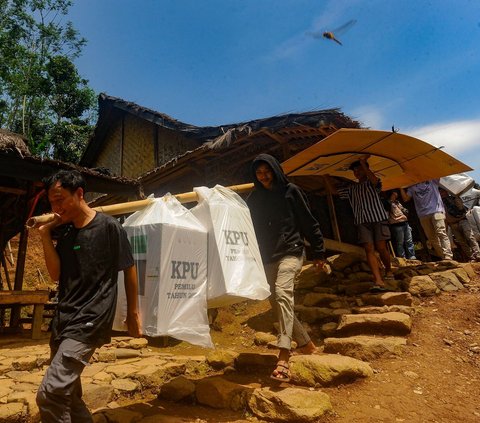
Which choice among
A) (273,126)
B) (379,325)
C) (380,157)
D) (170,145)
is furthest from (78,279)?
(170,145)

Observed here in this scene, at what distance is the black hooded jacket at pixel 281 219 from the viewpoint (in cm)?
307

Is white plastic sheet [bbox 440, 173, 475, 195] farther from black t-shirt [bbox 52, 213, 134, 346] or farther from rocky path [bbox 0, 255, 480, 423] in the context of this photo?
black t-shirt [bbox 52, 213, 134, 346]

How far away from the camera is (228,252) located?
2350mm

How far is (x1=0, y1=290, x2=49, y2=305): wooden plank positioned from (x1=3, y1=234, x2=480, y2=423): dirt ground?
3368 mm

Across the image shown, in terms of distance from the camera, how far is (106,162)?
14422 millimetres

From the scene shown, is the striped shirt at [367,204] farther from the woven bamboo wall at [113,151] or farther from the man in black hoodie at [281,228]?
the woven bamboo wall at [113,151]

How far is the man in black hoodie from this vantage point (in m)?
3.00

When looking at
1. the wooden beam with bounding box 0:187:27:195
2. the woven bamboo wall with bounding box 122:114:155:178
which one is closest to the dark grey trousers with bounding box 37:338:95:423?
the wooden beam with bounding box 0:187:27:195

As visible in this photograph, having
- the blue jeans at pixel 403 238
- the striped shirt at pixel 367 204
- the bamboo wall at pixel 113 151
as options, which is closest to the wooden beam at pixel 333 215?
the blue jeans at pixel 403 238

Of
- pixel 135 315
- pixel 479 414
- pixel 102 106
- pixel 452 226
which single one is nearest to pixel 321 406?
pixel 479 414

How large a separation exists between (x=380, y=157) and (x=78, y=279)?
202 inches

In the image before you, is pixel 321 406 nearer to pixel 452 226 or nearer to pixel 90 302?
pixel 90 302

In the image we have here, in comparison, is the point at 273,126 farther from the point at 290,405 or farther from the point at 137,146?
the point at 137,146

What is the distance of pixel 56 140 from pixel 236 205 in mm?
20315
